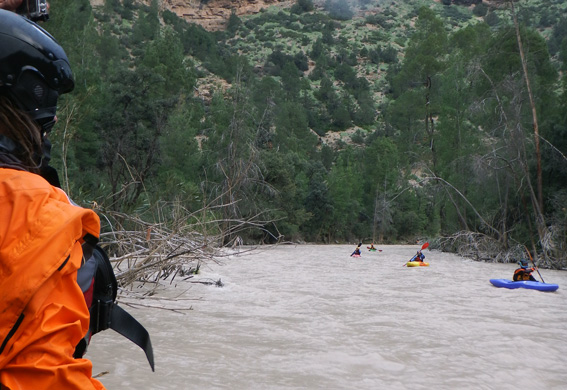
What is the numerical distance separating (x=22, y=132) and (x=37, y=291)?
0.40 m

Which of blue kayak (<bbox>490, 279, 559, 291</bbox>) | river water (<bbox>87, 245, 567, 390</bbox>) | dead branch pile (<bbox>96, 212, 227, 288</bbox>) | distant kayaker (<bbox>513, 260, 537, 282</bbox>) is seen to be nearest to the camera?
river water (<bbox>87, 245, 567, 390</bbox>)

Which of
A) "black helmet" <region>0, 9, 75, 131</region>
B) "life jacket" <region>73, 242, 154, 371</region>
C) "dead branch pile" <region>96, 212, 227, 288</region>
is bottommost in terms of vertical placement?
"dead branch pile" <region>96, 212, 227, 288</region>

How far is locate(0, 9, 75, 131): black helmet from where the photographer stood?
1.12m

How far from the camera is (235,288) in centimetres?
840

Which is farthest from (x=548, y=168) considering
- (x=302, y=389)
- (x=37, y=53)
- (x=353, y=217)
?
(x=353, y=217)

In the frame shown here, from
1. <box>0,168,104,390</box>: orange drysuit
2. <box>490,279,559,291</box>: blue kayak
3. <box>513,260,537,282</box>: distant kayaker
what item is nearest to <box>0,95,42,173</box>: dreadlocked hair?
<box>0,168,104,390</box>: orange drysuit

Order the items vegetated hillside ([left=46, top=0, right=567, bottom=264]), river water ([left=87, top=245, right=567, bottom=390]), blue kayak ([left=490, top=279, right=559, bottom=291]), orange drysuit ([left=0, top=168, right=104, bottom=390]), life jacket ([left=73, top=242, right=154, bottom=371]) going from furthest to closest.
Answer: vegetated hillside ([left=46, top=0, right=567, bottom=264])
blue kayak ([left=490, top=279, right=559, bottom=291])
river water ([left=87, top=245, right=567, bottom=390])
life jacket ([left=73, top=242, right=154, bottom=371])
orange drysuit ([left=0, top=168, right=104, bottom=390])

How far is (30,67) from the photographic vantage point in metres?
1.16

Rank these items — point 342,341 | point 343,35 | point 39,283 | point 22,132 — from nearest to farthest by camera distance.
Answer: point 39,283 → point 22,132 → point 342,341 → point 343,35

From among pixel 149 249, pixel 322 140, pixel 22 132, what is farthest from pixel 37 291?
pixel 322 140

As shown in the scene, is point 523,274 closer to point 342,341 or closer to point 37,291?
point 342,341

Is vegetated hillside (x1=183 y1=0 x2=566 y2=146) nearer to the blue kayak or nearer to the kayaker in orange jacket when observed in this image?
the blue kayak

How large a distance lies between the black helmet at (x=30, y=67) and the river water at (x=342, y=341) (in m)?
2.62

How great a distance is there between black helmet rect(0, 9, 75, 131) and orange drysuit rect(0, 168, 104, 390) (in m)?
0.26
